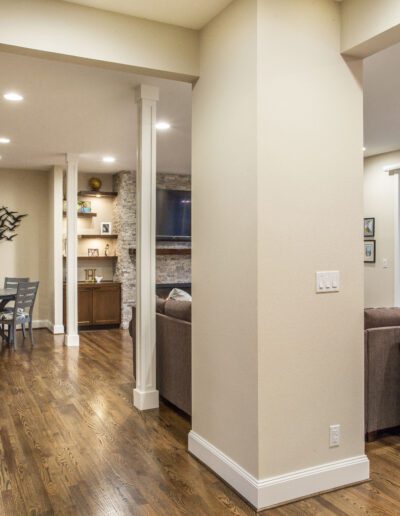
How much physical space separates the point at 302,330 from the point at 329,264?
0.41 meters

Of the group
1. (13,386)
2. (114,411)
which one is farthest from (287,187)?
(13,386)

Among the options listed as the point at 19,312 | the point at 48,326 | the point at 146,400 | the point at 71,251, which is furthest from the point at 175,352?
the point at 48,326

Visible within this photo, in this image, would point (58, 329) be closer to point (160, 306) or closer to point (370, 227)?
point (160, 306)

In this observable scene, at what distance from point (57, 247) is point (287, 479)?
20.3 ft

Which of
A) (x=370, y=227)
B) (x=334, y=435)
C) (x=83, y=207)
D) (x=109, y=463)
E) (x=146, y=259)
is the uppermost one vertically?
(x=83, y=207)

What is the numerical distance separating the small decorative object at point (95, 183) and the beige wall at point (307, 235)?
21.6ft

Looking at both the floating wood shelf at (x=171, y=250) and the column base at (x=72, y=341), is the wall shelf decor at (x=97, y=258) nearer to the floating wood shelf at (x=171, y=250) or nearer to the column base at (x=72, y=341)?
the floating wood shelf at (x=171, y=250)

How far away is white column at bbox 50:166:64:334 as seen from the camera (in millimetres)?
7992

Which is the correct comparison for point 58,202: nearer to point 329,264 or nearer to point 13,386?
point 13,386

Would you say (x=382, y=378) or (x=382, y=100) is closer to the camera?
(x=382, y=378)

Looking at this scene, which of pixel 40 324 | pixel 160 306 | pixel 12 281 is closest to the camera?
pixel 160 306

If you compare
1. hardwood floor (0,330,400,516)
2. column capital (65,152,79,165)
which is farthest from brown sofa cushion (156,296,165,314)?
column capital (65,152,79,165)

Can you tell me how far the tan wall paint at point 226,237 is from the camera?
2646 mm

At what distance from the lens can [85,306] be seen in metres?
8.53
